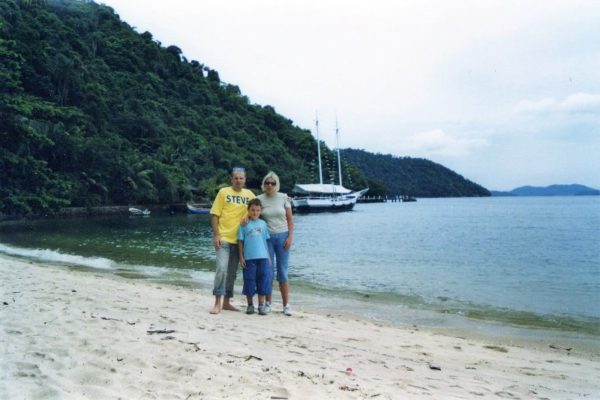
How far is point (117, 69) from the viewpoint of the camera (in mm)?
88000

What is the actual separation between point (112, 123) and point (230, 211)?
71234 millimetres

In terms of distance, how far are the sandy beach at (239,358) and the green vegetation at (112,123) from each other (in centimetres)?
3640

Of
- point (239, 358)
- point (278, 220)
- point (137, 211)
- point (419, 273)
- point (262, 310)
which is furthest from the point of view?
point (137, 211)

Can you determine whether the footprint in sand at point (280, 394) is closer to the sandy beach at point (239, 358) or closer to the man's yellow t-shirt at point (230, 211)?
the sandy beach at point (239, 358)

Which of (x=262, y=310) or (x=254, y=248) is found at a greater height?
(x=254, y=248)

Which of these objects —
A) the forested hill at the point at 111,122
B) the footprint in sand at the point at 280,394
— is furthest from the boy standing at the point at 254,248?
the forested hill at the point at 111,122

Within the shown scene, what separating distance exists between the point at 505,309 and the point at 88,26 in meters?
96.1

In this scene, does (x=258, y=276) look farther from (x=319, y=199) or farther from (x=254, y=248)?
(x=319, y=199)

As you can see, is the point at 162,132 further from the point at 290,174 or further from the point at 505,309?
the point at 505,309

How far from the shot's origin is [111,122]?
70.5 metres

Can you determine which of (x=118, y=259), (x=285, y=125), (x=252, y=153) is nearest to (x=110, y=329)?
(x=118, y=259)

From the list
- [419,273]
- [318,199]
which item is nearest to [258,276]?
[419,273]

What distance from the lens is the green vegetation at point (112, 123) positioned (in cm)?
3941

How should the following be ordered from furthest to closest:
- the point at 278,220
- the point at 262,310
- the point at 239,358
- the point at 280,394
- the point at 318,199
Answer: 1. the point at 318,199
2. the point at 262,310
3. the point at 278,220
4. the point at 239,358
5. the point at 280,394
